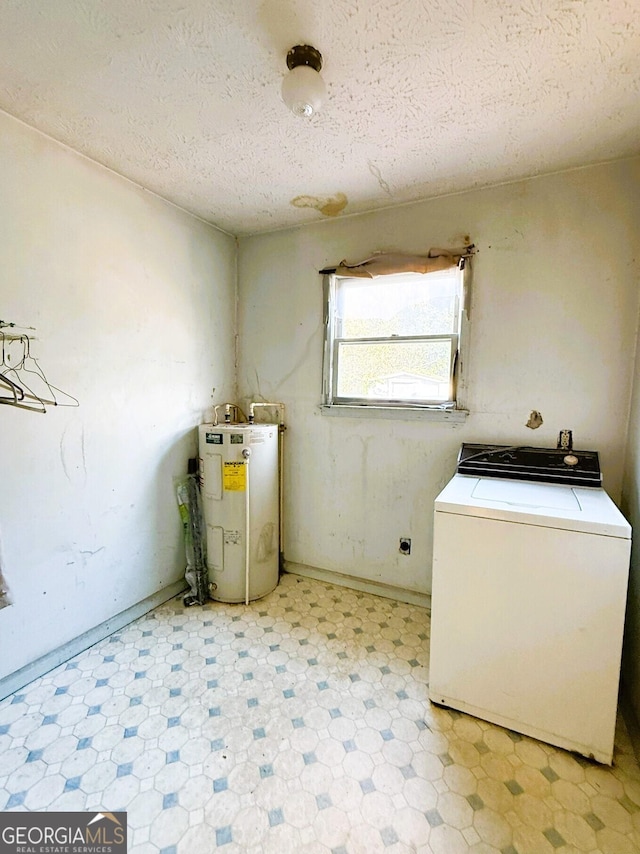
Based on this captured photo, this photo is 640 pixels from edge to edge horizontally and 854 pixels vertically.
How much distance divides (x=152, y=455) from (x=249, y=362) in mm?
971

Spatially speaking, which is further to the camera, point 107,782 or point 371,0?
point 107,782

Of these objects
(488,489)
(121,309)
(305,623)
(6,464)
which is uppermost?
(121,309)

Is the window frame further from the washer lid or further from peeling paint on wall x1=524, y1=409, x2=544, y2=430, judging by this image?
the washer lid

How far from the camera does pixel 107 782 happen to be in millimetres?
1261

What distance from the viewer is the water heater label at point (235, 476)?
2273mm

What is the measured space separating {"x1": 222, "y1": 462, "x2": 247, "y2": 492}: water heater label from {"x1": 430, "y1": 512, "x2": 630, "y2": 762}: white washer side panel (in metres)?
1.19

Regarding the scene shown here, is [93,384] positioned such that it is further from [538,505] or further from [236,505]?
[538,505]

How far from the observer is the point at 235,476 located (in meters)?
2.28

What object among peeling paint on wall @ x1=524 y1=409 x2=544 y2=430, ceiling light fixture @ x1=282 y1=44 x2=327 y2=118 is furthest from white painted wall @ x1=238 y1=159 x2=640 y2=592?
ceiling light fixture @ x1=282 y1=44 x2=327 y2=118

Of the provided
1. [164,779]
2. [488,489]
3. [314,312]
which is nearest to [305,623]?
[164,779]

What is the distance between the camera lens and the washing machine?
132 centimetres

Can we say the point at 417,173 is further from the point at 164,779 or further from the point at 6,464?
the point at 164,779

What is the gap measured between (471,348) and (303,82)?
1454 mm

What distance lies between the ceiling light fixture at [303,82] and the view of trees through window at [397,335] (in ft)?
4.07
